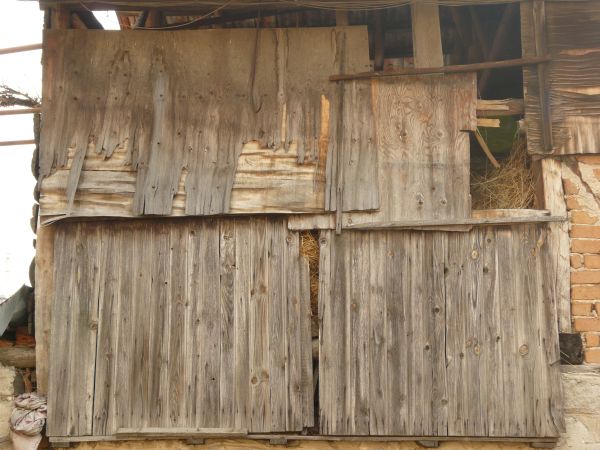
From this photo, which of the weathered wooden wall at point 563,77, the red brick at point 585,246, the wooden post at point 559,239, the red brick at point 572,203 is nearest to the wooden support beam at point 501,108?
the weathered wooden wall at point 563,77

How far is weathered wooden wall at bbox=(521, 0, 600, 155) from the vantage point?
18.2ft

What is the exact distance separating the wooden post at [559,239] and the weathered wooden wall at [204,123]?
1458 mm

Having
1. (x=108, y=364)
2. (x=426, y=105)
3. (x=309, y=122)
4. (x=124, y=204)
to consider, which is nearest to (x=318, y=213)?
(x=309, y=122)

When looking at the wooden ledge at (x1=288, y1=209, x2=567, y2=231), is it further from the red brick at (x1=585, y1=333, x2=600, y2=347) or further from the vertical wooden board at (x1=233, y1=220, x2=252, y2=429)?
the red brick at (x1=585, y1=333, x2=600, y2=347)

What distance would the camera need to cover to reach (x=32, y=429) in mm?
5457

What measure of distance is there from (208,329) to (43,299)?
150 cm

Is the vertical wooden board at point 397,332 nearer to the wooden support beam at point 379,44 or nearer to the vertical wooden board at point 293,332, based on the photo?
the vertical wooden board at point 293,332

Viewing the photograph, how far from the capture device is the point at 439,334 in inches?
212

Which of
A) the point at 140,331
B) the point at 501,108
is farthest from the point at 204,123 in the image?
the point at 501,108

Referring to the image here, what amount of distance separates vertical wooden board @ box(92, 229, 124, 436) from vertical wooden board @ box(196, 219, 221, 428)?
70cm

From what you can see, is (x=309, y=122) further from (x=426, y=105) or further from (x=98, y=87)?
(x=98, y=87)

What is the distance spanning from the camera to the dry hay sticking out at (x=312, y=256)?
563cm

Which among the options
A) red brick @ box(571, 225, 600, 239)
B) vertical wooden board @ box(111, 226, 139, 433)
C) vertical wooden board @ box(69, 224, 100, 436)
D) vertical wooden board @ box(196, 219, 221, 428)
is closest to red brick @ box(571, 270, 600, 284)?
red brick @ box(571, 225, 600, 239)

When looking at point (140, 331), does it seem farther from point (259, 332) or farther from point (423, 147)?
point (423, 147)
